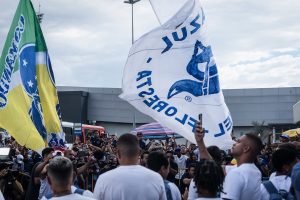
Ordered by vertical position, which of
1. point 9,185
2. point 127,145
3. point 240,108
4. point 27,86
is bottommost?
point 9,185

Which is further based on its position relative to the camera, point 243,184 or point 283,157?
point 283,157

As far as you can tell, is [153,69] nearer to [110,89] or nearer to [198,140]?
[198,140]

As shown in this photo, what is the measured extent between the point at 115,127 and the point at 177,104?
180 feet

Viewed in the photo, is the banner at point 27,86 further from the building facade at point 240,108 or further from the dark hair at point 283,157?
the building facade at point 240,108

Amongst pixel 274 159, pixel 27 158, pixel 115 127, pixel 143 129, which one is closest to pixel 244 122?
pixel 115 127

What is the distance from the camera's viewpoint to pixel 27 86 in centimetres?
1008

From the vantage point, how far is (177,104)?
22.8 ft

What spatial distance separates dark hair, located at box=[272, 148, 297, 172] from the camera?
212 inches

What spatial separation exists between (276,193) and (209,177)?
1068 millimetres

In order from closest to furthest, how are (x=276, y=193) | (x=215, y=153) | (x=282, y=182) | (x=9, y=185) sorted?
(x=276, y=193) → (x=282, y=182) → (x=215, y=153) → (x=9, y=185)

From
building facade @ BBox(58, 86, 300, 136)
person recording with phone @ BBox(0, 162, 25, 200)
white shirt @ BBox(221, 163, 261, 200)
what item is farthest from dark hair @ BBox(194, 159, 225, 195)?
building facade @ BBox(58, 86, 300, 136)

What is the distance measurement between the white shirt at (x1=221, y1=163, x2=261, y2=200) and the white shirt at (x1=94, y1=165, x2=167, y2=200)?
67cm

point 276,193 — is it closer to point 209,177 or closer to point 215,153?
point 209,177

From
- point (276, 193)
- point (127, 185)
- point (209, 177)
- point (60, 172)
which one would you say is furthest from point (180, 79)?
point (60, 172)
